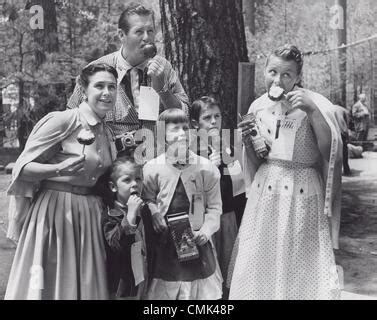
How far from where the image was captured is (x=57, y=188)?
2.54 metres

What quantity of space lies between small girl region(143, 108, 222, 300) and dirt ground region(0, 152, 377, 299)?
1.24 meters

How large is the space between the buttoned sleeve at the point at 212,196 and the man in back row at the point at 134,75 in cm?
38

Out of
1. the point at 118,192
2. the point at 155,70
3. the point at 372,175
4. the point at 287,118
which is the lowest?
the point at 372,175

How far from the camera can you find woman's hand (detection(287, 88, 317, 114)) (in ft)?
8.30

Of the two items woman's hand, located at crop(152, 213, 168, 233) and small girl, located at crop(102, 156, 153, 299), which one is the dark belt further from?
woman's hand, located at crop(152, 213, 168, 233)

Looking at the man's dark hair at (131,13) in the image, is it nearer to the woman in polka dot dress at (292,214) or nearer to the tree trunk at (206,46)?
the tree trunk at (206,46)

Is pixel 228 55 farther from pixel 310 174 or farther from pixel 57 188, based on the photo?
pixel 57 188

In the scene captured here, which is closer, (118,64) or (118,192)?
(118,192)

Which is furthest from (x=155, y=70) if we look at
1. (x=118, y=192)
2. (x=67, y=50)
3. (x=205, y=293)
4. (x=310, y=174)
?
(x=67, y=50)

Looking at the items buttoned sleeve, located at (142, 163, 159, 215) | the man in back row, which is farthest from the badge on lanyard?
buttoned sleeve, located at (142, 163, 159, 215)

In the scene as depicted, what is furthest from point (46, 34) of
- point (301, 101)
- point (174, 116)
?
point (301, 101)

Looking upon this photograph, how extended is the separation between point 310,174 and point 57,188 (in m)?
1.29

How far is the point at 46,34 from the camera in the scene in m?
4.55

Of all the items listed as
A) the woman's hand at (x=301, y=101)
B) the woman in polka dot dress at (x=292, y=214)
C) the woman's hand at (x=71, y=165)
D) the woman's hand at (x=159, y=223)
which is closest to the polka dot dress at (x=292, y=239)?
the woman in polka dot dress at (x=292, y=214)
